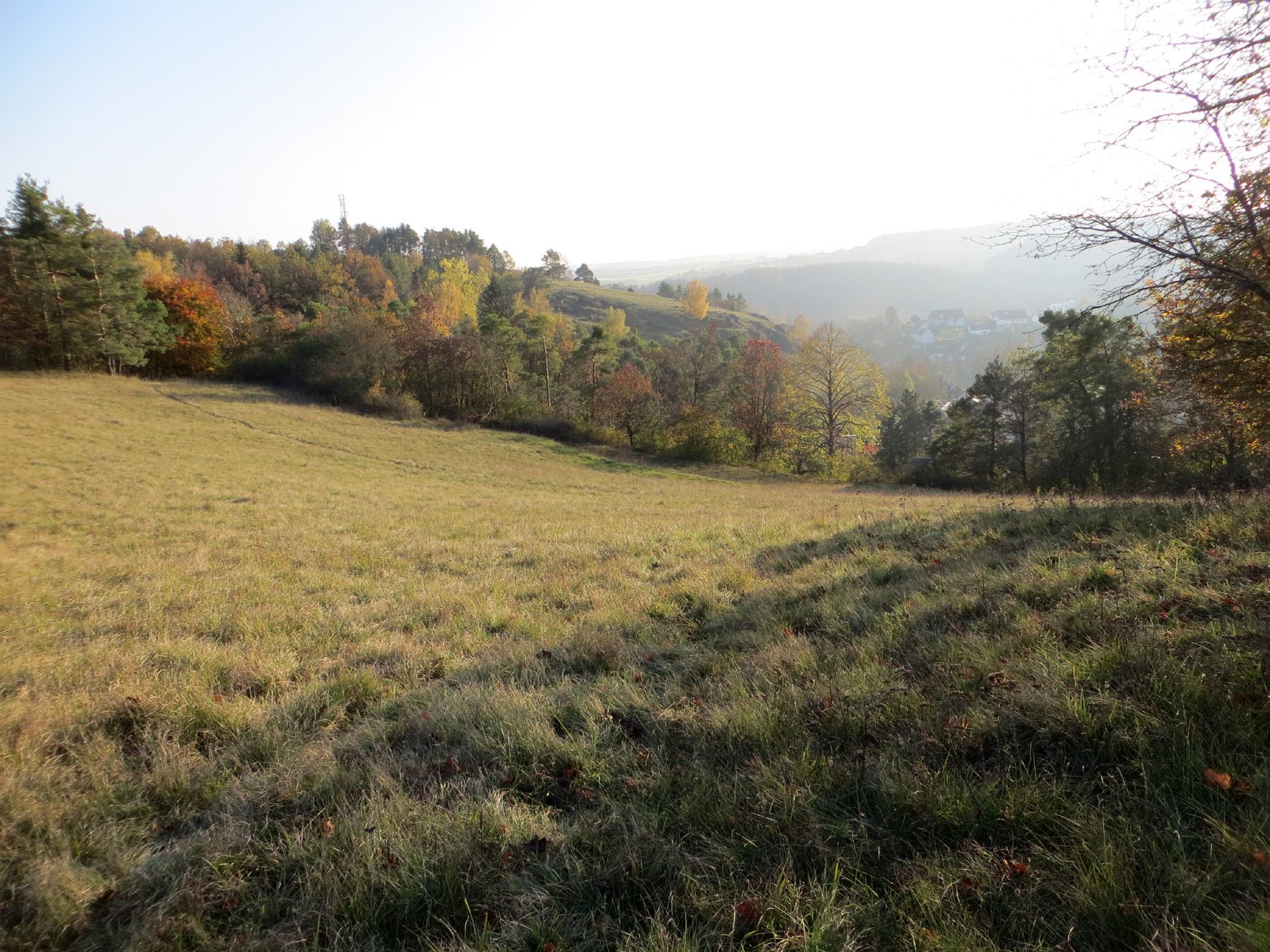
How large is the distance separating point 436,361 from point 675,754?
50.0m

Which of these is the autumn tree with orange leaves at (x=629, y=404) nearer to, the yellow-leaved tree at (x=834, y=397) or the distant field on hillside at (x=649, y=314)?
the yellow-leaved tree at (x=834, y=397)

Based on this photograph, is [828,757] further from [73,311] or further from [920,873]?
[73,311]

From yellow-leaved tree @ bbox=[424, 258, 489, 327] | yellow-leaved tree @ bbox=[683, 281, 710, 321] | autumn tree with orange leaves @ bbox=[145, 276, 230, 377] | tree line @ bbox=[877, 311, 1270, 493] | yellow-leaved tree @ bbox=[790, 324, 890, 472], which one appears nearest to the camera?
tree line @ bbox=[877, 311, 1270, 493]

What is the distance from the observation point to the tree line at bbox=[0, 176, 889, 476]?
1487 inches

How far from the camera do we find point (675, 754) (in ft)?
9.71

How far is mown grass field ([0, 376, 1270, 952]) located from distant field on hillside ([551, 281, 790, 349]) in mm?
120761

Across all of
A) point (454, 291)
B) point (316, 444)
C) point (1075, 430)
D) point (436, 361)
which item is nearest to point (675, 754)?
point (316, 444)

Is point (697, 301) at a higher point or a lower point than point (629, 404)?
higher

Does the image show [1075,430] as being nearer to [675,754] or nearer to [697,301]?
[675,754]

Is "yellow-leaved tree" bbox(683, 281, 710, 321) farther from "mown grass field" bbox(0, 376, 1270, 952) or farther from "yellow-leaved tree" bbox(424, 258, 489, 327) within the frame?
"mown grass field" bbox(0, 376, 1270, 952)

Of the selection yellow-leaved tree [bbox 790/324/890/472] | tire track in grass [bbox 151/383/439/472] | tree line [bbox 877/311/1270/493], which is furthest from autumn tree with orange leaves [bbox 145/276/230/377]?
tree line [bbox 877/311/1270/493]

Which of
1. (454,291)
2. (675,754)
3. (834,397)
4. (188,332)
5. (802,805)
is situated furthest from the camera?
(454,291)

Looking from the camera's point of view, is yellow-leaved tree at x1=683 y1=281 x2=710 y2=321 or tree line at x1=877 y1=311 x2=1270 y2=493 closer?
tree line at x1=877 y1=311 x2=1270 y2=493

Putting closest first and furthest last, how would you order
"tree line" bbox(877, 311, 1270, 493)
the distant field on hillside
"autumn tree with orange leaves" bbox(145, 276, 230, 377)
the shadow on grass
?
the shadow on grass, "tree line" bbox(877, 311, 1270, 493), "autumn tree with orange leaves" bbox(145, 276, 230, 377), the distant field on hillside
